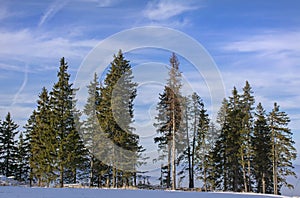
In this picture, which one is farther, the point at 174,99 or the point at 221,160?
the point at 221,160

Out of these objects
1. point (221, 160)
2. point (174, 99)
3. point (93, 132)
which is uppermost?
point (174, 99)

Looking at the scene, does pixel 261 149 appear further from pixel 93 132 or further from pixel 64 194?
pixel 64 194

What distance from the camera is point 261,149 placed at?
43.2 meters

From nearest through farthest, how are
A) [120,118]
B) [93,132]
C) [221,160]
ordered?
[120,118] → [93,132] → [221,160]

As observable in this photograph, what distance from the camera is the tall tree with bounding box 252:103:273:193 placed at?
4294 centimetres

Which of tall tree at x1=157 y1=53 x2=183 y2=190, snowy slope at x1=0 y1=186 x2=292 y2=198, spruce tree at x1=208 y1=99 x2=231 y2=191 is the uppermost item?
tall tree at x1=157 y1=53 x2=183 y2=190

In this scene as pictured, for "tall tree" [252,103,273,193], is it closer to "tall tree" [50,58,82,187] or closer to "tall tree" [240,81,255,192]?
"tall tree" [240,81,255,192]

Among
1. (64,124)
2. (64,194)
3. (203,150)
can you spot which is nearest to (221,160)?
(203,150)

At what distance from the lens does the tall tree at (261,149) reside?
141ft

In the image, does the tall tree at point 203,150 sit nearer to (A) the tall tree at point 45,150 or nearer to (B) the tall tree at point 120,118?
(B) the tall tree at point 120,118

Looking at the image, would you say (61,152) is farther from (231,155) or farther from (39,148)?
(231,155)

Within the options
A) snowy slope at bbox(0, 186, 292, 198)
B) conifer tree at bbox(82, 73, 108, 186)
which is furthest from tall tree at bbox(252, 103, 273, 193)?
snowy slope at bbox(0, 186, 292, 198)

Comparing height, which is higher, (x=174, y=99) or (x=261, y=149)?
(x=174, y=99)

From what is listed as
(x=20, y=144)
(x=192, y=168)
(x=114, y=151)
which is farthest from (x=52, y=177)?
(x=20, y=144)
